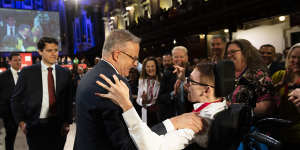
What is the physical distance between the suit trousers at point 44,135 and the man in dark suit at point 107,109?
1.35 metres

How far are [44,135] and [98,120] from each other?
1574 millimetres

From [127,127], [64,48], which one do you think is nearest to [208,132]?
[127,127]

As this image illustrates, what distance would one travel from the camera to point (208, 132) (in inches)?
55.9

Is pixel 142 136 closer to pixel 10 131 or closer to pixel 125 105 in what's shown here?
pixel 125 105

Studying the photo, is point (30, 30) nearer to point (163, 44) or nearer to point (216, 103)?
point (163, 44)

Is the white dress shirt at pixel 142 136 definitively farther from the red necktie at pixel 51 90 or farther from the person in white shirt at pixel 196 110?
the red necktie at pixel 51 90

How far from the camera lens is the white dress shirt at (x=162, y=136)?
1.22 m

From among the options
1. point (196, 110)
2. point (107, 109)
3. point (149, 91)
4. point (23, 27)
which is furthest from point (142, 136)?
point (23, 27)

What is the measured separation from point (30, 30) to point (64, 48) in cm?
858

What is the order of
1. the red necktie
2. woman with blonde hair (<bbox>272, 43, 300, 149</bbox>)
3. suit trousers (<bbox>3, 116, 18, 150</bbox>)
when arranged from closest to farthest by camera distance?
woman with blonde hair (<bbox>272, 43, 300, 149</bbox>)
the red necktie
suit trousers (<bbox>3, 116, 18, 150</bbox>)

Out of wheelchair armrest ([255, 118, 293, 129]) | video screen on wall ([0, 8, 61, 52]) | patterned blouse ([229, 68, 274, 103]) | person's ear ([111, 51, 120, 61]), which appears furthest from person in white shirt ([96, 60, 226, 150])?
video screen on wall ([0, 8, 61, 52])

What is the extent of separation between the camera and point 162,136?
4.88 feet

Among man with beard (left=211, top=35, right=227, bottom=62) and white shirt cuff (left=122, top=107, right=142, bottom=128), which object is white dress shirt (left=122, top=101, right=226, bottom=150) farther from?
man with beard (left=211, top=35, right=227, bottom=62)

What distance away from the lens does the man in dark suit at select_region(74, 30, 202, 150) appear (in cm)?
121
